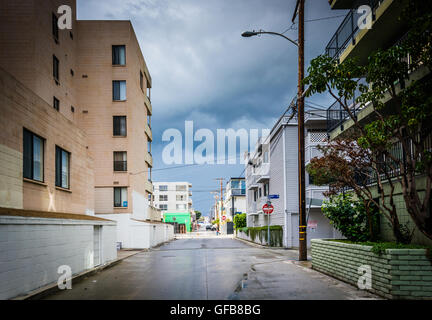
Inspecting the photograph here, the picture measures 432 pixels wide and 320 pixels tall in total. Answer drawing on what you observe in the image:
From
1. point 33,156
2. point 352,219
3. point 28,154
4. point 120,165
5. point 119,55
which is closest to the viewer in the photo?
point 352,219

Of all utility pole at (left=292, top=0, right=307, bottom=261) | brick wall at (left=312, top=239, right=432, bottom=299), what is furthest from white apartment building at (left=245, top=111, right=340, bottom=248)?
brick wall at (left=312, top=239, right=432, bottom=299)

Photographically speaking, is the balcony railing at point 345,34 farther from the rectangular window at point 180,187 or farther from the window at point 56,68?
the rectangular window at point 180,187

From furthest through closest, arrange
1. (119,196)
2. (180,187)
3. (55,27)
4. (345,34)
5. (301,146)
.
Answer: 1. (180,187)
2. (119,196)
3. (55,27)
4. (301,146)
5. (345,34)

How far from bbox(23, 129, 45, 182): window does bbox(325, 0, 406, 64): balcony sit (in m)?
11.4

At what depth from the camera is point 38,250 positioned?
1107cm

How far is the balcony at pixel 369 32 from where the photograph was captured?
12500 millimetres

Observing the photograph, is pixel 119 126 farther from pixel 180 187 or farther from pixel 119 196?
pixel 180 187

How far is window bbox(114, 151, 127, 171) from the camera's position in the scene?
116ft

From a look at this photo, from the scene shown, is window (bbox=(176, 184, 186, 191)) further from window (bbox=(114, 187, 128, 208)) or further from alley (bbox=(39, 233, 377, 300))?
alley (bbox=(39, 233, 377, 300))

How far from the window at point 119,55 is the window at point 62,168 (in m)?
18.3

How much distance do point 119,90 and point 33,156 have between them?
21.2 meters

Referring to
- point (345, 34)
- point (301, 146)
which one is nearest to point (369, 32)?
point (345, 34)

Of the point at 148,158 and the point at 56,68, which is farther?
the point at 148,158
